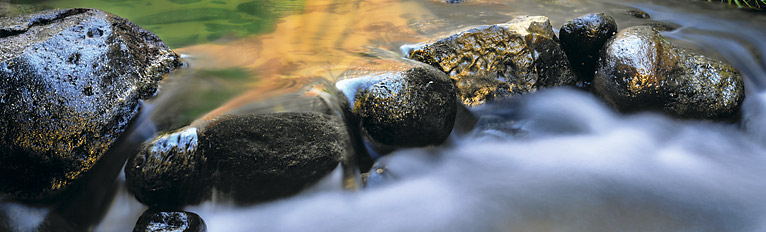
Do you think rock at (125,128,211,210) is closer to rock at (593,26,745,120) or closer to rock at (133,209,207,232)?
rock at (133,209,207,232)

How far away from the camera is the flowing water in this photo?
2.97 meters

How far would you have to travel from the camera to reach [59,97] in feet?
8.61

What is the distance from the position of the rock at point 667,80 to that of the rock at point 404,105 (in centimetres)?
162

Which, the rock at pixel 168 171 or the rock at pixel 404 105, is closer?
the rock at pixel 168 171

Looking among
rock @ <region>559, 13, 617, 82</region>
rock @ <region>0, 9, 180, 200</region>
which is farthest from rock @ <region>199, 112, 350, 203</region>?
rock @ <region>559, 13, 617, 82</region>

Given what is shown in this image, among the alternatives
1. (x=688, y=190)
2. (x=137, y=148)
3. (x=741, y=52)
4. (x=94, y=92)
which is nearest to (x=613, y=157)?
(x=688, y=190)

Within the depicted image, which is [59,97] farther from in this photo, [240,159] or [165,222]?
[240,159]

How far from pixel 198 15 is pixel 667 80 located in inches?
A: 205

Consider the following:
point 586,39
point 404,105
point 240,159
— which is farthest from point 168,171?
point 586,39

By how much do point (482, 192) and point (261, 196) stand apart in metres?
1.58

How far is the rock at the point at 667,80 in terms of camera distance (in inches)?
152

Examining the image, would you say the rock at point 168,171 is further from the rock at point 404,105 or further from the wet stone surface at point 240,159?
the rock at point 404,105

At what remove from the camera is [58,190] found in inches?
103

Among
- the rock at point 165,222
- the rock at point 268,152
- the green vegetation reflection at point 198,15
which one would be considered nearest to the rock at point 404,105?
the rock at point 268,152
